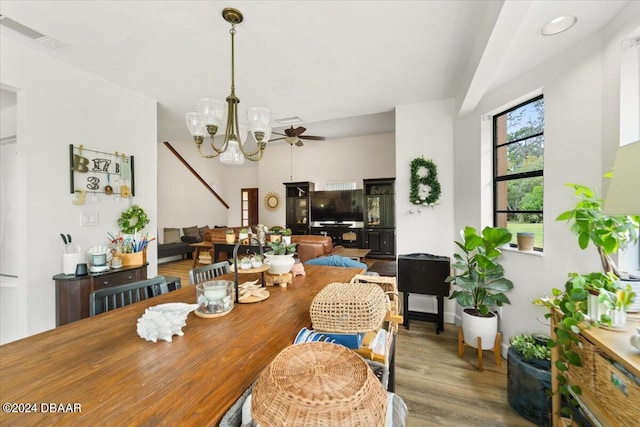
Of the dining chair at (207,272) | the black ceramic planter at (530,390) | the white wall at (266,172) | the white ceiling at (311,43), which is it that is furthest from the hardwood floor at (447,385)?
the white wall at (266,172)

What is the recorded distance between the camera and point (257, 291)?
1.57m

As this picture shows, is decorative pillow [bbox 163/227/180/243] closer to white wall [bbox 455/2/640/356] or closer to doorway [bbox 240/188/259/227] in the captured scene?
doorway [bbox 240/188/259/227]

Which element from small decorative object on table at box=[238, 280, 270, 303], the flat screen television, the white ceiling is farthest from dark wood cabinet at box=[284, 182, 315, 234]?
small decorative object on table at box=[238, 280, 270, 303]

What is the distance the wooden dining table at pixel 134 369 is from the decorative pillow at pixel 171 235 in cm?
689

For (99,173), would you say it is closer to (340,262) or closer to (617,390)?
(340,262)

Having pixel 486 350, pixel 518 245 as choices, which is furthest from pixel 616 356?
pixel 486 350

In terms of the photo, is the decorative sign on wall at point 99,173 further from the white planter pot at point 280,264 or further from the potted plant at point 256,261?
the white planter pot at point 280,264

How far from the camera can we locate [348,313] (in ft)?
3.65

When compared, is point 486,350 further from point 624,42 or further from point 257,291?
→ point 624,42

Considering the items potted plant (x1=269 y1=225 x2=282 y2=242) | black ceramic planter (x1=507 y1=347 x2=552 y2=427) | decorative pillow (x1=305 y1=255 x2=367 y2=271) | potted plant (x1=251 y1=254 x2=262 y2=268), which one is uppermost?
potted plant (x1=251 y1=254 x2=262 y2=268)

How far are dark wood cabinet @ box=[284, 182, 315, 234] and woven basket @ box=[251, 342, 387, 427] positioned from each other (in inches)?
287

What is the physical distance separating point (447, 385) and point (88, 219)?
3.69 m

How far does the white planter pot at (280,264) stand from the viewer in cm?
171

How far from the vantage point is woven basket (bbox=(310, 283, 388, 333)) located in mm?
1100
